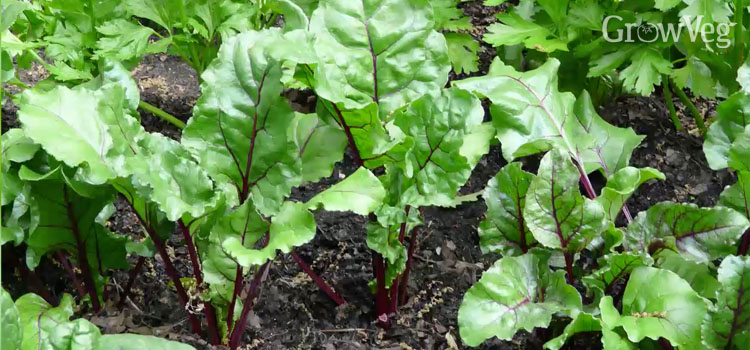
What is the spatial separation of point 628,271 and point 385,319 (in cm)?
61

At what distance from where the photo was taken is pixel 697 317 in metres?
1.65

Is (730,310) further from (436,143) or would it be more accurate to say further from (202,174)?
(202,174)

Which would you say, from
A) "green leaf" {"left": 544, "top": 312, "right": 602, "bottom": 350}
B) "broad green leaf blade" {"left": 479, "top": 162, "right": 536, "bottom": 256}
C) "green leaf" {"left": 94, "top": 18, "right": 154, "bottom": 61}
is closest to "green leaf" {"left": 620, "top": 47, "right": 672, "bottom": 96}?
"broad green leaf blade" {"left": 479, "top": 162, "right": 536, "bottom": 256}

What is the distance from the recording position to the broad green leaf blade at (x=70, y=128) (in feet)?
5.13

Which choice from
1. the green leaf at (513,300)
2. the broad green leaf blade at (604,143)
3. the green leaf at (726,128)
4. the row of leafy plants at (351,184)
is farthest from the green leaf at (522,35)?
the green leaf at (513,300)

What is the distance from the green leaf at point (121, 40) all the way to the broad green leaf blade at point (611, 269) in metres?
1.43

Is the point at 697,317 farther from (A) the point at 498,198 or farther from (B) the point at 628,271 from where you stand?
(A) the point at 498,198

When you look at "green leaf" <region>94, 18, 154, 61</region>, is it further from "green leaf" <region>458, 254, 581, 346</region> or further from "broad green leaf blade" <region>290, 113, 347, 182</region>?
"green leaf" <region>458, 254, 581, 346</region>

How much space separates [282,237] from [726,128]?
117cm

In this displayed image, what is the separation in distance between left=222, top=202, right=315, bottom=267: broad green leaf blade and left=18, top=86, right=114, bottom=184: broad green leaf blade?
305 mm

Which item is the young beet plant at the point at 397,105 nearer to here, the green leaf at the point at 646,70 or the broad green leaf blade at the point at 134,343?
the broad green leaf blade at the point at 134,343

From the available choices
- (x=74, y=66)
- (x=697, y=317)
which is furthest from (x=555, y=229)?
(x=74, y=66)

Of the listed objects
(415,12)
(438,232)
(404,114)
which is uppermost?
(415,12)

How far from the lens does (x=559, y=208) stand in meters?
1.80
